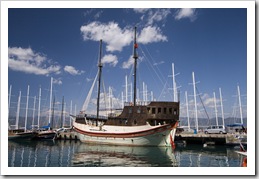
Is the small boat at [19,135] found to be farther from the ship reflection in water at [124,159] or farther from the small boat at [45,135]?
the ship reflection in water at [124,159]

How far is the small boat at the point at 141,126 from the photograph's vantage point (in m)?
17.1

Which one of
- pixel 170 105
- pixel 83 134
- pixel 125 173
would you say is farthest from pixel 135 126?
pixel 125 173

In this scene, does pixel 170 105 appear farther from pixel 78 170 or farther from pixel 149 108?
pixel 78 170

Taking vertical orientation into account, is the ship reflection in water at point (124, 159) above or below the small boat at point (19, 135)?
above

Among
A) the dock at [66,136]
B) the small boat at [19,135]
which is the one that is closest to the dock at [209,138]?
the dock at [66,136]

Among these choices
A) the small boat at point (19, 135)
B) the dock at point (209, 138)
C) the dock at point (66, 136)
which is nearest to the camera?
the dock at point (209, 138)

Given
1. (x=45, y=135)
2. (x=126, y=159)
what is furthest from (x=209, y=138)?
(x=45, y=135)

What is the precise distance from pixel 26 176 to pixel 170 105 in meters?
12.7

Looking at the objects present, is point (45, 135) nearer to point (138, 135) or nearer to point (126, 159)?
point (138, 135)

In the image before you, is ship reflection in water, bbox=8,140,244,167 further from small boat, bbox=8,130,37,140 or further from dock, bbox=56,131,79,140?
dock, bbox=56,131,79,140

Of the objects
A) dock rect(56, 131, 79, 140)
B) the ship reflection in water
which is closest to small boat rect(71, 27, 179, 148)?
the ship reflection in water

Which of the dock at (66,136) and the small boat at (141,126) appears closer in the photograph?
the small boat at (141,126)

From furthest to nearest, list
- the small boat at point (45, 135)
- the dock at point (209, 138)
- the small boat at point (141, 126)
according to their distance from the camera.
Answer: the small boat at point (45, 135) → the dock at point (209, 138) → the small boat at point (141, 126)

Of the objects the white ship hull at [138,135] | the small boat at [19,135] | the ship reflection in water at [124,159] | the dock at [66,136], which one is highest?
the white ship hull at [138,135]
